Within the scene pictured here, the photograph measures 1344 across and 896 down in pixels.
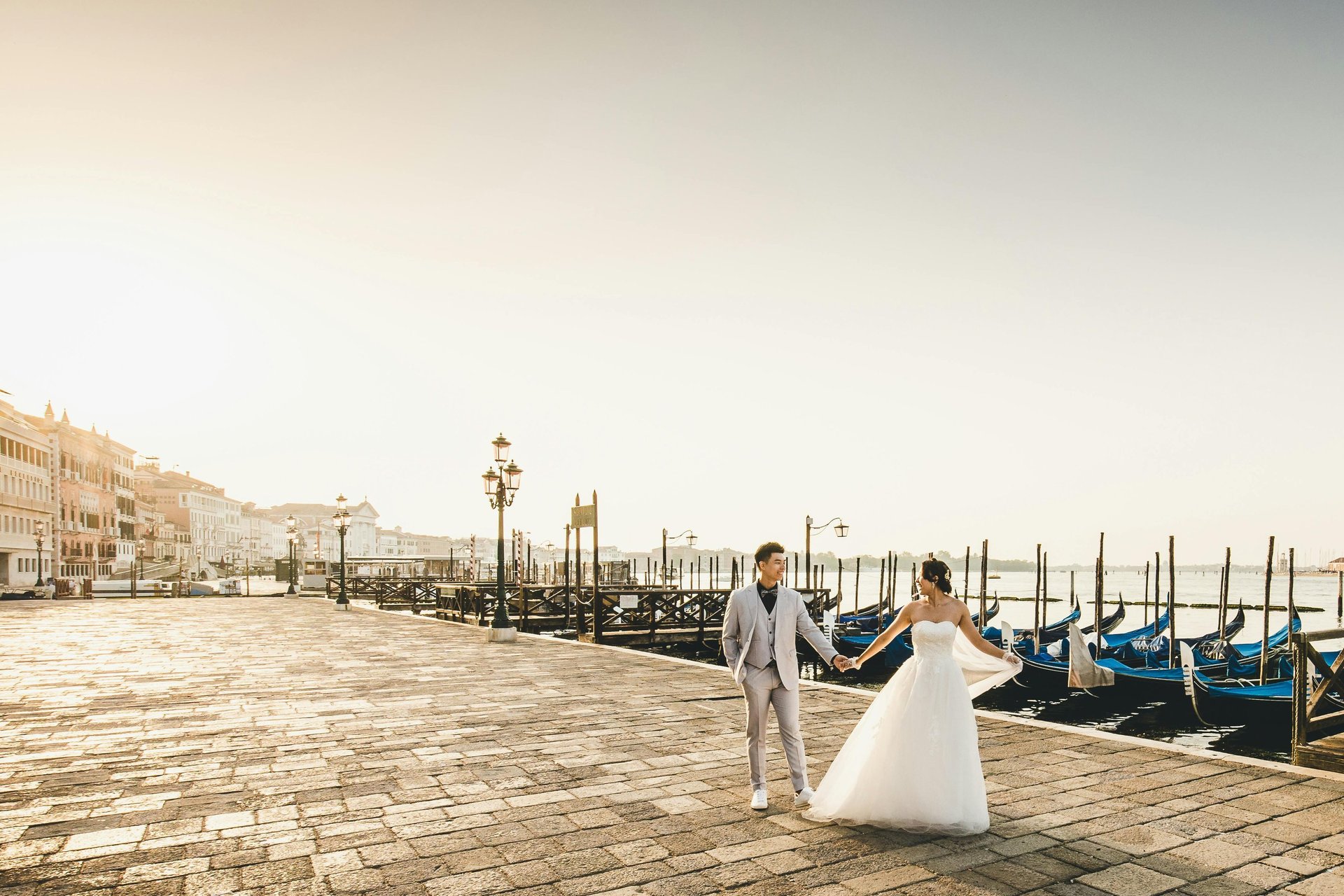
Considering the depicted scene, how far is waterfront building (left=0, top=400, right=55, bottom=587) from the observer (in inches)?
2217

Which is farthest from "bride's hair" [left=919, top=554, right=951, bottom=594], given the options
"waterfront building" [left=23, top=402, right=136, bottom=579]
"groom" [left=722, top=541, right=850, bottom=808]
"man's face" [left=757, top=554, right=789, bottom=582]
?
"waterfront building" [left=23, top=402, right=136, bottom=579]

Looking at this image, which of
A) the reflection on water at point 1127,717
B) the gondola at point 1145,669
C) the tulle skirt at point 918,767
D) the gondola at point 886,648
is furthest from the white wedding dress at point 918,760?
the gondola at point 886,648

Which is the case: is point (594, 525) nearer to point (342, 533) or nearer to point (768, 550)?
point (768, 550)

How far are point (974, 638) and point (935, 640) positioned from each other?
44 cm

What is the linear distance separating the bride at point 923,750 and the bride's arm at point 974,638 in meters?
0.01

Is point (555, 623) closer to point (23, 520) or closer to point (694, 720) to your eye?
point (694, 720)

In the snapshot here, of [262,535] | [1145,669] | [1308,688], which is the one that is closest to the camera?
[1308,688]

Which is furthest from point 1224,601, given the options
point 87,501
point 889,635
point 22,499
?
point 87,501

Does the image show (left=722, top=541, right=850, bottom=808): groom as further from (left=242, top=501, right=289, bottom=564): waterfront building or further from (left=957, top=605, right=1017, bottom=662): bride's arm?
(left=242, top=501, right=289, bottom=564): waterfront building

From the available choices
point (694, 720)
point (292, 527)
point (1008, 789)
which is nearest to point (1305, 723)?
point (1008, 789)

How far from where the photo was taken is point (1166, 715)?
56.4 ft

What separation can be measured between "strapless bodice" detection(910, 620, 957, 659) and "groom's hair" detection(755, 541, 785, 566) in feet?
3.29

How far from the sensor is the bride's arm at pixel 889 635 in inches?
223

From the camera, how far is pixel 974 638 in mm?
5758
